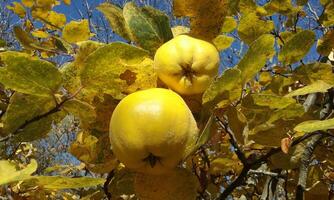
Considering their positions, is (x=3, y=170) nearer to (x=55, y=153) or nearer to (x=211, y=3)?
(x=211, y=3)

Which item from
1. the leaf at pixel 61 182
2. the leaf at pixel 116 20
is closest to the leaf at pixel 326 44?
the leaf at pixel 116 20

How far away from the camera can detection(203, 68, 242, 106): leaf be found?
0.72 metres

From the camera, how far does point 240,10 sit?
1258 mm

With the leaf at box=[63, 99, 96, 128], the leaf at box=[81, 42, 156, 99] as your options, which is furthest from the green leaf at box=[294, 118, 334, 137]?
the leaf at box=[63, 99, 96, 128]

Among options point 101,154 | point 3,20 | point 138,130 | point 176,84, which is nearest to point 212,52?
point 176,84

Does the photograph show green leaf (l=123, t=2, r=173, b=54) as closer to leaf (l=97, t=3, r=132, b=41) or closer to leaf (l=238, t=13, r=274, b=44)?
leaf (l=97, t=3, r=132, b=41)

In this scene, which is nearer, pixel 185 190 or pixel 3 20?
pixel 185 190

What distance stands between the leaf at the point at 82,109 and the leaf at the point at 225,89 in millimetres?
218

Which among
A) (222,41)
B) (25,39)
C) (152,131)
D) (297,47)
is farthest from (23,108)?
(297,47)

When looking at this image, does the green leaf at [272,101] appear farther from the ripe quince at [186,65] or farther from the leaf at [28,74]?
the leaf at [28,74]

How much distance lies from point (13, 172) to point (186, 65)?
0.31 metres

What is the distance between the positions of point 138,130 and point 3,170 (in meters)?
0.19

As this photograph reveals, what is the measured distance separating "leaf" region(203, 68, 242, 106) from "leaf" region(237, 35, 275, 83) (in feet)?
0.08

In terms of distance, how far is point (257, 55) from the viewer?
765 millimetres
